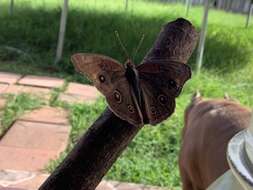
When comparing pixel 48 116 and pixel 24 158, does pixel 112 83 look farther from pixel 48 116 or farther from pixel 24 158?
pixel 48 116

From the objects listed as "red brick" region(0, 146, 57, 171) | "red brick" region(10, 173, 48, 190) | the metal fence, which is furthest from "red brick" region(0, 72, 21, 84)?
the metal fence

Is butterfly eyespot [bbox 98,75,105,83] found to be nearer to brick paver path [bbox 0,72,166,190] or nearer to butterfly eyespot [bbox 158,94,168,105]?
butterfly eyespot [bbox 158,94,168,105]

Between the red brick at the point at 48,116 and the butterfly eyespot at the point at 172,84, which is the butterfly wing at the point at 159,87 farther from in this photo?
the red brick at the point at 48,116

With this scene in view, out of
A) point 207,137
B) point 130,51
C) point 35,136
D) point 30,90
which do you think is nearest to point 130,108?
point 207,137

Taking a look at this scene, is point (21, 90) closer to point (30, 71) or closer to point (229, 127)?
point (30, 71)

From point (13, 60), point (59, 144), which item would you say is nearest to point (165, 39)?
point (59, 144)

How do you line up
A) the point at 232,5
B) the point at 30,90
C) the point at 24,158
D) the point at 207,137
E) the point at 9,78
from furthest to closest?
the point at 232,5, the point at 9,78, the point at 30,90, the point at 24,158, the point at 207,137

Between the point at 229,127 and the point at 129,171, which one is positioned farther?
the point at 129,171
